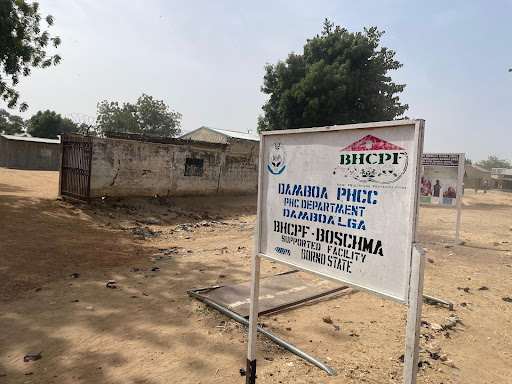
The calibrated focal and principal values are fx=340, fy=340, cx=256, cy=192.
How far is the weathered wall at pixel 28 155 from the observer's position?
76.0 feet

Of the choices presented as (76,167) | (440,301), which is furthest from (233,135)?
(440,301)

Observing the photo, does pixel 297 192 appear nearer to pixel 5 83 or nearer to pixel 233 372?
pixel 233 372

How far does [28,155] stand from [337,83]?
21365mm

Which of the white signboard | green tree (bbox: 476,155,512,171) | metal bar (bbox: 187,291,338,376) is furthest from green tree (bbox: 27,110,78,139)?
green tree (bbox: 476,155,512,171)

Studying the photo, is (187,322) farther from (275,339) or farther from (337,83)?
(337,83)

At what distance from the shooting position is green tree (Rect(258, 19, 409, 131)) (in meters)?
Result: 16.7

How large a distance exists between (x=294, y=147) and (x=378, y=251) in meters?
0.94

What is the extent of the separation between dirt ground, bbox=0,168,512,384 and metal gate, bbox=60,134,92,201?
2946 millimetres

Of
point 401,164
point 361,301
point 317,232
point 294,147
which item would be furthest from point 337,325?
point 401,164

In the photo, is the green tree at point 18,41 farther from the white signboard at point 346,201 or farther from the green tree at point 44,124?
the green tree at point 44,124

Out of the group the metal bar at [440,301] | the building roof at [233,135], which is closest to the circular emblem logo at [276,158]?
the metal bar at [440,301]

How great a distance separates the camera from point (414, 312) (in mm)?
1711

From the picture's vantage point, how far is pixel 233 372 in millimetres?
2865

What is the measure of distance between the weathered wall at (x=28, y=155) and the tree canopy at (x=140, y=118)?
41.1 ft
